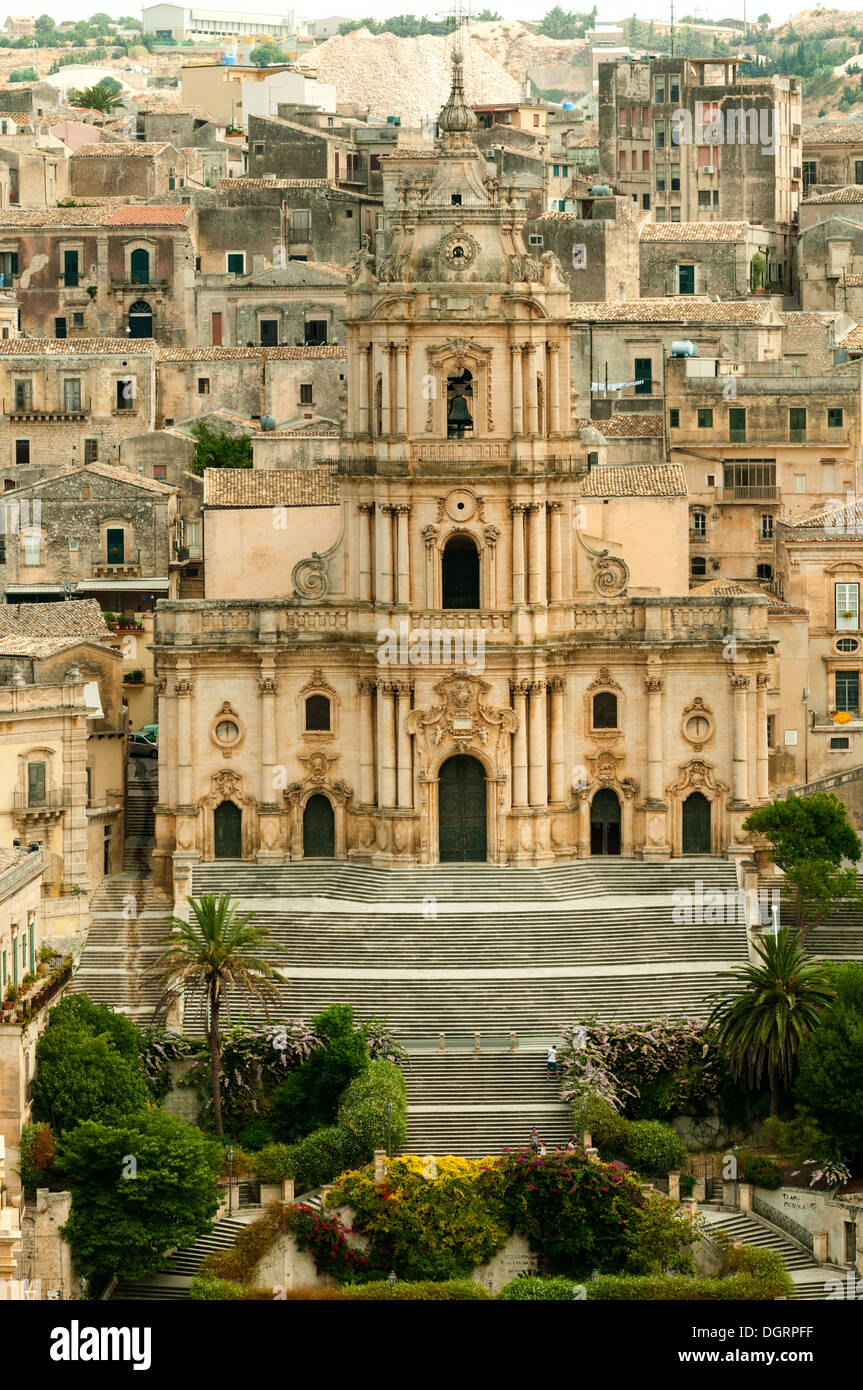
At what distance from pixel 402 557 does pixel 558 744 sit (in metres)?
5.93

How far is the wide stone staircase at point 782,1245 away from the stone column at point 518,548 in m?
17.6

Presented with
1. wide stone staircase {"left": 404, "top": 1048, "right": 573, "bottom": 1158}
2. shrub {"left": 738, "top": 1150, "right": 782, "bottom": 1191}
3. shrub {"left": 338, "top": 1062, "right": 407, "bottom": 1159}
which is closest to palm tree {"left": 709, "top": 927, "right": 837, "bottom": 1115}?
shrub {"left": 738, "top": 1150, "right": 782, "bottom": 1191}

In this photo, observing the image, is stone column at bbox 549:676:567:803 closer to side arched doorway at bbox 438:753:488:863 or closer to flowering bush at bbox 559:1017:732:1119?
side arched doorway at bbox 438:753:488:863

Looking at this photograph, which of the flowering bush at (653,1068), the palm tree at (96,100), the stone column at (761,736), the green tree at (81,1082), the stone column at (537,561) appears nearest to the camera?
the green tree at (81,1082)

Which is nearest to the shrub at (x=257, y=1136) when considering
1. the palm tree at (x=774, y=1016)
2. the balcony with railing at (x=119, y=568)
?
the palm tree at (x=774, y=1016)

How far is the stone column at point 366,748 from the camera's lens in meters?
72.6

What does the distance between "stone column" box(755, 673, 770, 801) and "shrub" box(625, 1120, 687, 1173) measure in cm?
1405

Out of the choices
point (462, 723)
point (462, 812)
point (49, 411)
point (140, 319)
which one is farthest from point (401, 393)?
point (140, 319)

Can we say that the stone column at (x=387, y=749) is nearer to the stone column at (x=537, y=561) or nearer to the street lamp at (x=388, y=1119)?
the stone column at (x=537, y=561)

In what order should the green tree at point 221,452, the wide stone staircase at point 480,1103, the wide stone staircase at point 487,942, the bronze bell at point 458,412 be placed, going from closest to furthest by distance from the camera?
the wide stone staircase at point 480,1103 → the wide stone staircase at point 487,942 → the bronze bell at point 458,412 → the green tree at point 221,452

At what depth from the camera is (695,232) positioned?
359 feet

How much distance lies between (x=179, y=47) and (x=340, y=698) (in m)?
115

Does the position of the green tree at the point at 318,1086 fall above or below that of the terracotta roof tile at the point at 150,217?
below
